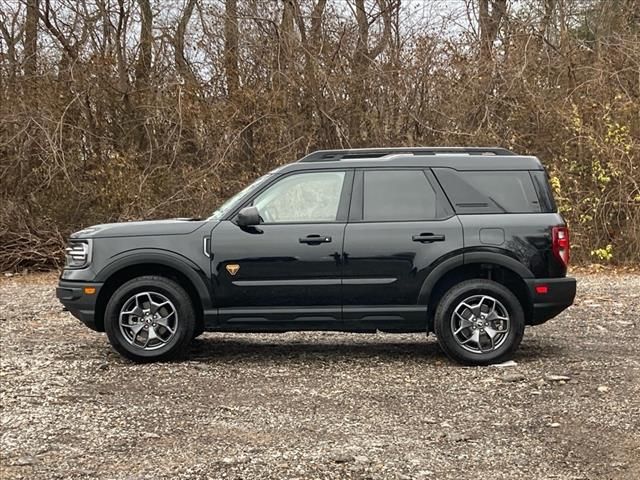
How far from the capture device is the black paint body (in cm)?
707

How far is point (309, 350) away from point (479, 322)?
1.76 metres

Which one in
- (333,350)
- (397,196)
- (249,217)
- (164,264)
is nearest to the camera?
(249,217)

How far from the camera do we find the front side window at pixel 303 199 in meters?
7.21

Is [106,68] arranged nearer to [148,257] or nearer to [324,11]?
[324,11]

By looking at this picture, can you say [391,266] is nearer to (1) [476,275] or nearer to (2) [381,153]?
(1) [476,275]

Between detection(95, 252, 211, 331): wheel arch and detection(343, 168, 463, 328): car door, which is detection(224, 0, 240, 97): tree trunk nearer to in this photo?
detection(95, 252, 211, 331): wheel arch

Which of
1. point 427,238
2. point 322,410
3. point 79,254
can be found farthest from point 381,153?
point 79,254

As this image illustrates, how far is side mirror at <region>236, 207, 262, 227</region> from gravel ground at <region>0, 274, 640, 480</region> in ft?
4.16

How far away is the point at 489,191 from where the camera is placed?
23.8 ft

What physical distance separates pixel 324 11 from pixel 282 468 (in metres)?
13.8

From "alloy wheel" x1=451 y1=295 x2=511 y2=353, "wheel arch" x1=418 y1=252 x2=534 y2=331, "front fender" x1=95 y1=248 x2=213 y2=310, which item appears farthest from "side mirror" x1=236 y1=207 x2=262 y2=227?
"alloy wheel" x1=451 y1=295 x2=511 y2=353

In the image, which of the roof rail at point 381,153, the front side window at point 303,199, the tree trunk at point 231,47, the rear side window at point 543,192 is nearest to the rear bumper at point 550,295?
the rear side window at point 543,192

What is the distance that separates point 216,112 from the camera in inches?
637

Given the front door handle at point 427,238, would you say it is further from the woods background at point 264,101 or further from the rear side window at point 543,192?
the woods background at point 264,101
